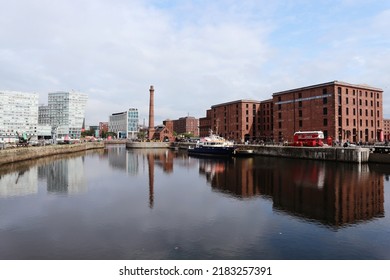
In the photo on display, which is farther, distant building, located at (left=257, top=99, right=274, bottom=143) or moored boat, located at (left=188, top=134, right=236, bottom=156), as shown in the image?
distant building, located at (left=257, top=99, right=274, bottom=143)

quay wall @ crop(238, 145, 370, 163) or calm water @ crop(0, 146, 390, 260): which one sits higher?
quay wall @ crop(238, 145, 370, 163)

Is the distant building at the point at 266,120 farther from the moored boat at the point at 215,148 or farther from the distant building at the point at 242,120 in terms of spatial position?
the moored boat at the point at 215,148

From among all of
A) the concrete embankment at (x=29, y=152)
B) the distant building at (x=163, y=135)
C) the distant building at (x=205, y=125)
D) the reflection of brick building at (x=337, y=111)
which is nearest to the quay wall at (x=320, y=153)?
the reflection of brick building at (x=337, y=111)

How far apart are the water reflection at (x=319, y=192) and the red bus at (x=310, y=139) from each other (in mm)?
24151

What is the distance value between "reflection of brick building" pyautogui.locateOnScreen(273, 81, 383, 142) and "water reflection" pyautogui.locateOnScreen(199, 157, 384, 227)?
37093 millimetres

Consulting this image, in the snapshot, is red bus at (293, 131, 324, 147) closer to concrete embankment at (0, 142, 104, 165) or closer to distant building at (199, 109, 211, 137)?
concrete embankment at (0, 142, 104, 165)

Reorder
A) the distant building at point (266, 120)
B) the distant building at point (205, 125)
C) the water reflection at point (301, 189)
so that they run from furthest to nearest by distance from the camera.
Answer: the distant building at point (205, 125) < the distant building at point (266, 120) < the water reflection at point (301, 189)

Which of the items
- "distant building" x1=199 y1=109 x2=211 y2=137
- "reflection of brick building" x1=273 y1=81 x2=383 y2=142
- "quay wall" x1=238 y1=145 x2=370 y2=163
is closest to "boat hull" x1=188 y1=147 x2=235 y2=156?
"quay wall" x1=238 y1=145 x2=370 y2=163

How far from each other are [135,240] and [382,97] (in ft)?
302

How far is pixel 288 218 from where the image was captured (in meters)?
19.9

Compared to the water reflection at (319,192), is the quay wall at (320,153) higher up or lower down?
higher up

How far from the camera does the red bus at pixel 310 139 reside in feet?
214

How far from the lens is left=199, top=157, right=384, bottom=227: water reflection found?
2097 cm

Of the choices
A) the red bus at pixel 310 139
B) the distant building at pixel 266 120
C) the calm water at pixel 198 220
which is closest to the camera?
the calm water at pixel 198 220
